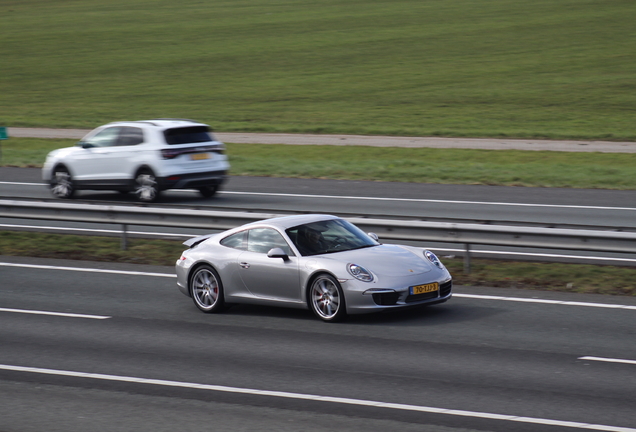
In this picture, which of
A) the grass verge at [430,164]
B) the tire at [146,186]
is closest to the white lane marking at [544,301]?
the tire at [146,186]

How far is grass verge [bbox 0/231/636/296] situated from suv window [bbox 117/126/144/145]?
13.6 ft

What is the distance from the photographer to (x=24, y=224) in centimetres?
1984

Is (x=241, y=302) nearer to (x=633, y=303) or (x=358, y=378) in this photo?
(x=358, y=378)

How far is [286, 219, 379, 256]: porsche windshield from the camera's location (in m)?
11.3

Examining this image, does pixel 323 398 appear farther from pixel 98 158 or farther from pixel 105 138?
pixel 105 138

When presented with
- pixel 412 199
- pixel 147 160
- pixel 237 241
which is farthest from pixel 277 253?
pixel 147 160

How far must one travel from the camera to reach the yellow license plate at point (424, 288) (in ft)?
35.1

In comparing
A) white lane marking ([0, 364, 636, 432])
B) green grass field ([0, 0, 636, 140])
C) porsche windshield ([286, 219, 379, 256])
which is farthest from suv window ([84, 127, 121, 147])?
green grass field ([0, 0, 636, 140])

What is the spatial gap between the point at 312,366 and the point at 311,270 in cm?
205

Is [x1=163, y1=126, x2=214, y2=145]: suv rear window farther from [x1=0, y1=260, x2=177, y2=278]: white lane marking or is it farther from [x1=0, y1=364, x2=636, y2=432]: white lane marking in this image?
[x1=0, y1=364, x2=636, y2=432]: white lane marking

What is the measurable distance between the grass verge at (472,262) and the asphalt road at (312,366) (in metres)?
0.62

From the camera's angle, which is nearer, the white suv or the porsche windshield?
the porsche windshield

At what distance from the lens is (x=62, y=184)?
74.3 ft

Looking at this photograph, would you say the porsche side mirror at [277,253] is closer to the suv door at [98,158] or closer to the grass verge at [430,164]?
the suv door at [98,158]
